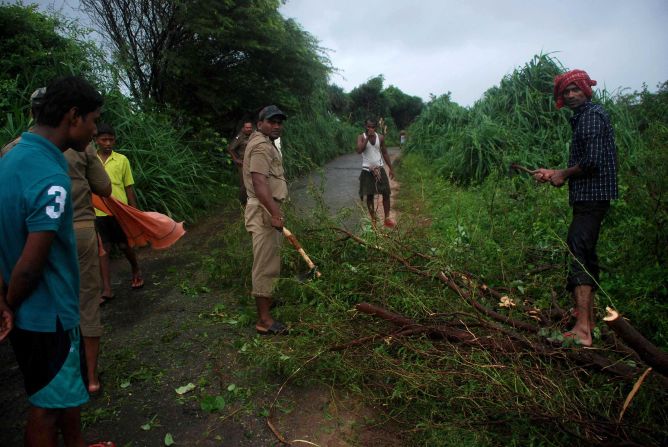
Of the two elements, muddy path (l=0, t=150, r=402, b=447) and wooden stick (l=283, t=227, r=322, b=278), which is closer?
muddy path (l=0, t=150, r=402, b=447)

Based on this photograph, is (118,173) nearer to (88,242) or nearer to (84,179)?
(84,179)

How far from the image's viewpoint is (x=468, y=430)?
2.11m

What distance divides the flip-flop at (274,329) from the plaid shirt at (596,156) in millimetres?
2347

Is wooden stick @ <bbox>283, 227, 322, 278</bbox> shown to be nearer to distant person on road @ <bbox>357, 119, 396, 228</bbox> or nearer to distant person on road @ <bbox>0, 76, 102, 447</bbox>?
distant person on road @ <bbox>0, 76, 102, 447</bbox>

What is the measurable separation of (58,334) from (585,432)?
7.76 feet

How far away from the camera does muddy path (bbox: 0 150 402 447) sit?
2.36m

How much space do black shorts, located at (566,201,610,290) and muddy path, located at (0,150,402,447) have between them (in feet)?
5.18

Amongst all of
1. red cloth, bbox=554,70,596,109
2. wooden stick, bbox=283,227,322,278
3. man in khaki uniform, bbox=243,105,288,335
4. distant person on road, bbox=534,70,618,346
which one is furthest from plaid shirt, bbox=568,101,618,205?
man in khaki uniform, bbox=243,105,288,335

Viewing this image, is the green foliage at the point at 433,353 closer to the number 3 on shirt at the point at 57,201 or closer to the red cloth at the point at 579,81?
the red cloth at the point at 579,81

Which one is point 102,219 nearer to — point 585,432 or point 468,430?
point 468,430

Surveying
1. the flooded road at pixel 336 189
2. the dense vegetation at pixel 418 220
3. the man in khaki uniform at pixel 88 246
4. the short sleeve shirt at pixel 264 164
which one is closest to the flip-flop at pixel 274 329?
the dense vegetation at pixel 418 220

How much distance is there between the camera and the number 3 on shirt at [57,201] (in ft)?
5.20

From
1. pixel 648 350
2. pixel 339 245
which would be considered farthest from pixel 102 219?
pixel 648 350

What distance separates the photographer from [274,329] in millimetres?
3350
